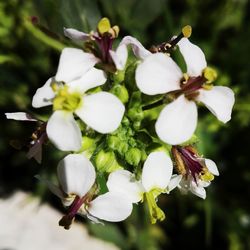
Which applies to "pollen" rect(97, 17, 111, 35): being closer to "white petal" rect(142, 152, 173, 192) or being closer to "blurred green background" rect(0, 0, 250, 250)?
"white petal" rect(142, 152, 173, 192)

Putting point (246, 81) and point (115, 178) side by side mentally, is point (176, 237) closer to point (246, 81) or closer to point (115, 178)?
point (246, 81)

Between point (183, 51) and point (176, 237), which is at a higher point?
point (183, 51)

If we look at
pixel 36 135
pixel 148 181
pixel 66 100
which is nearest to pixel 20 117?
pixel 36 135

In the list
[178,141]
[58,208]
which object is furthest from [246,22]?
[178,141]

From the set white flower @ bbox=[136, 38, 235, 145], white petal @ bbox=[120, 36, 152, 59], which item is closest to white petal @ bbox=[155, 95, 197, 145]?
white flower @ bbox=[136, 38, 235, 145]

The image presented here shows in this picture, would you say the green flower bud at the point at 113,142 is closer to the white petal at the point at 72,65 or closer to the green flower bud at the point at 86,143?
the green flower bud at the point at 86,143

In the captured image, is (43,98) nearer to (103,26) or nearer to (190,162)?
(103,26)
